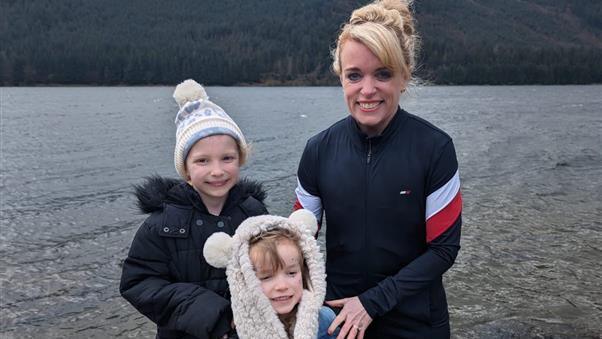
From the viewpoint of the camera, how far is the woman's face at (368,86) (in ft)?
10.7

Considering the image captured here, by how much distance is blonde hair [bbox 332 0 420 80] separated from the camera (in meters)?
3.16

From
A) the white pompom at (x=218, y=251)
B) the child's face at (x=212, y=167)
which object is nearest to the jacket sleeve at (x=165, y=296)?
the white pompom at (x=218, y=251)

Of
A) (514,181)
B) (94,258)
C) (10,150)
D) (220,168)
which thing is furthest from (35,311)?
(10,150)

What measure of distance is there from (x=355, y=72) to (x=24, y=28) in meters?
218

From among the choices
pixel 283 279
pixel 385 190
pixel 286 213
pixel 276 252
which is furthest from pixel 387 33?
pixel 286 213

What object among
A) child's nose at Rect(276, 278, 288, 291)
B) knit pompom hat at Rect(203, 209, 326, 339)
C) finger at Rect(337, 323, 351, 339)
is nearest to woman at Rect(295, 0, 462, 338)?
finger at Rect(337, 323, 351, 339)

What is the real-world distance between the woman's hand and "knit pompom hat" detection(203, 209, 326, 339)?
181 mm

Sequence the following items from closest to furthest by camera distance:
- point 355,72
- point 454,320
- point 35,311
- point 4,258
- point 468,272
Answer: point 355,72 → point 454,320 → point 35,311 → point 468,272 → point 4,258

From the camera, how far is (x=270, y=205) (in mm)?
16828

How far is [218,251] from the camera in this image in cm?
305

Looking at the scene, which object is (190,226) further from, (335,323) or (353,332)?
(353,332)

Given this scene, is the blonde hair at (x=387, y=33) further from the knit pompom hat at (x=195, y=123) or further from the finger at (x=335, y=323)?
the finger at (x=335, y=323)

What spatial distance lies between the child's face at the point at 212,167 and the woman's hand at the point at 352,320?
3.47ft

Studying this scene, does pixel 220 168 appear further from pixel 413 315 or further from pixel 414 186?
pixel 413 315
